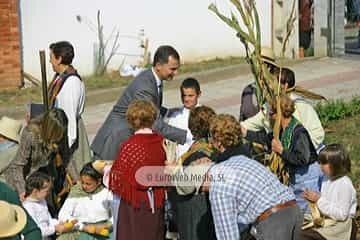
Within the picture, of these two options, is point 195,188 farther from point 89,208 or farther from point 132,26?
point 132,26

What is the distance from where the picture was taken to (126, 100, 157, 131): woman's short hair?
20.6 feet

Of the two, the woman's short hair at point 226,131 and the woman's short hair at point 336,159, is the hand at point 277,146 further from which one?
the woman's short hair at point 226,131

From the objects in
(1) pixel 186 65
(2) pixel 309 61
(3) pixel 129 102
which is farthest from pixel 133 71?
(3) pixel 129 102

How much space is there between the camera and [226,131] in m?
5.80

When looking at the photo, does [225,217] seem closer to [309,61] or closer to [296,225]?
[296,225]

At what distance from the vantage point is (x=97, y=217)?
7082 millimetres

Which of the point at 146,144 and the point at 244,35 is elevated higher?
the point at 244,35

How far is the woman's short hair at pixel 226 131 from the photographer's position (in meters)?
5.80

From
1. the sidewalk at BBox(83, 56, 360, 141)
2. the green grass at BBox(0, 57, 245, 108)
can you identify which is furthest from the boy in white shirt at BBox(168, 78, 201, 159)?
the green grass at BBox(0, 57, 245, 108)

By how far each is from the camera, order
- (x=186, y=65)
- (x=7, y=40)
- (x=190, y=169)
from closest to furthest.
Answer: (x=190, y=169) → (x=7, y=40) → (x=186, y=65)

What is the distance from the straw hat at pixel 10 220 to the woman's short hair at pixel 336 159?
8.84 ft

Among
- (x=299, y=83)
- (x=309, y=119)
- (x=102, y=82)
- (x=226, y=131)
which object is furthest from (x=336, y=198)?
(x=102, y=82)

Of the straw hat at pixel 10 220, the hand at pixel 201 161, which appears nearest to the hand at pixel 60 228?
the hand at pixel 201 161

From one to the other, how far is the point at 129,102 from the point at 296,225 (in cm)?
190
